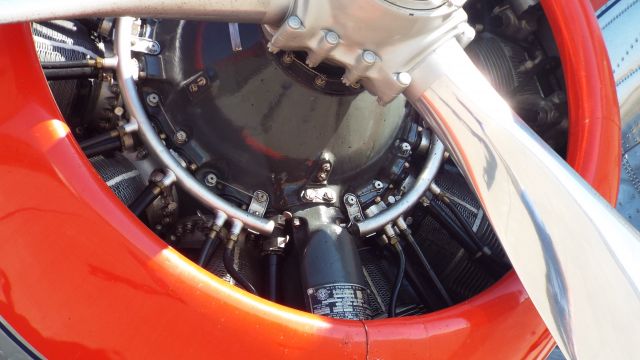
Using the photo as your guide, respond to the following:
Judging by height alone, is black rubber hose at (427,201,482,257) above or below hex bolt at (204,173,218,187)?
above

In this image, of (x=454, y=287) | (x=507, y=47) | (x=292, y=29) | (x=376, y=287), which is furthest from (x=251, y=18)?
(x=507, y=47)

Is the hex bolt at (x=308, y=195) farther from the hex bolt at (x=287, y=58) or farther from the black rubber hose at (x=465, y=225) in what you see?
the black rubber hose at (x=465, y=225)

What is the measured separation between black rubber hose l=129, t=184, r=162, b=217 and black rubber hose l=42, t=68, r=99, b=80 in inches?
18.6

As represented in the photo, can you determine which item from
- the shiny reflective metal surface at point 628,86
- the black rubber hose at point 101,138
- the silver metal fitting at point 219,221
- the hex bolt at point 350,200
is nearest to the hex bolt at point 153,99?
the black rubber hose at point 101,138

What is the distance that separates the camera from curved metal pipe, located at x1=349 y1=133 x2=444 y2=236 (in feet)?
9.87

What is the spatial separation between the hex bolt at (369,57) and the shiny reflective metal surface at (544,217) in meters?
0.17

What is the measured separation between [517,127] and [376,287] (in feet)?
3.51

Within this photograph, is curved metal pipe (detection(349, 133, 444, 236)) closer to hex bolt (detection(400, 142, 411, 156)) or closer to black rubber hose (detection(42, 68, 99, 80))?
hex bolt (detection(400, 142, 411, 156))

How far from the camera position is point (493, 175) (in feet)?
7.67

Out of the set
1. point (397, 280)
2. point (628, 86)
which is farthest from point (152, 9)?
point (628, 86)

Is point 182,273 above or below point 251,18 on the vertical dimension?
below

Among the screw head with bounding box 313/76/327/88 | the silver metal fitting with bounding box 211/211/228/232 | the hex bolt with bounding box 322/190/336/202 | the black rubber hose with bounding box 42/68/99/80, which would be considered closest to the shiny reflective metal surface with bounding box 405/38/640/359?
the screw head with bounding box 313/76/327/88

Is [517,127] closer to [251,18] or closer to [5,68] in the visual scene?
[251,18]

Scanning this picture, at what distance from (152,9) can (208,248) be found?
2.81 ft
